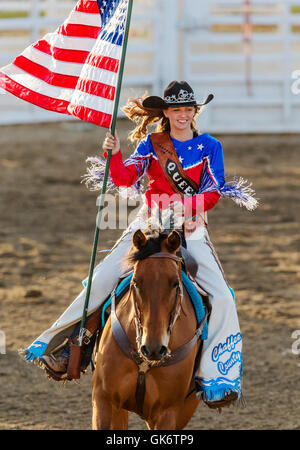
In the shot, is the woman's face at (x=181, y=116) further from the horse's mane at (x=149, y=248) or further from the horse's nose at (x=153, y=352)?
the horse's nose at (x=153, y=352)

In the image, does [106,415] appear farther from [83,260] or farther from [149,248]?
[83,260]

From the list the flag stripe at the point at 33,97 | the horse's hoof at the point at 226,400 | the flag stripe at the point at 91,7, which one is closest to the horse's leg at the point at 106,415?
the horse's hoof at the point at 226,400

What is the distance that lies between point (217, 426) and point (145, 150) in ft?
7.35

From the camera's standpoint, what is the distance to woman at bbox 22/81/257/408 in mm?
5188

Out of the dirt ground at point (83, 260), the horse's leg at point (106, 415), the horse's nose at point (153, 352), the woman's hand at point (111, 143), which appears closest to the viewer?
the horse's nose at point (153, 352)

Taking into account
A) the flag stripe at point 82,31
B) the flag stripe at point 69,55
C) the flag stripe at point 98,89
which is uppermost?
the flag stripe at point 82,31

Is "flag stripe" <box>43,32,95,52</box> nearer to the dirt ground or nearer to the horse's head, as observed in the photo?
the horse's head

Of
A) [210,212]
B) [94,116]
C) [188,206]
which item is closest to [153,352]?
[188,206]

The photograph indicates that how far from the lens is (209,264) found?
530 centimetres

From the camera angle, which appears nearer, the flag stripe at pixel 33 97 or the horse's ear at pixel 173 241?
the horse's ear at pixel 173 241

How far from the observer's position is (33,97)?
5.77m

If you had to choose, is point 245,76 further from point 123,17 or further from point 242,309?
point 123,17

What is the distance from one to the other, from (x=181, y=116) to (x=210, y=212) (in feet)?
25.1

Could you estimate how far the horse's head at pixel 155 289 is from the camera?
4.40 metres
